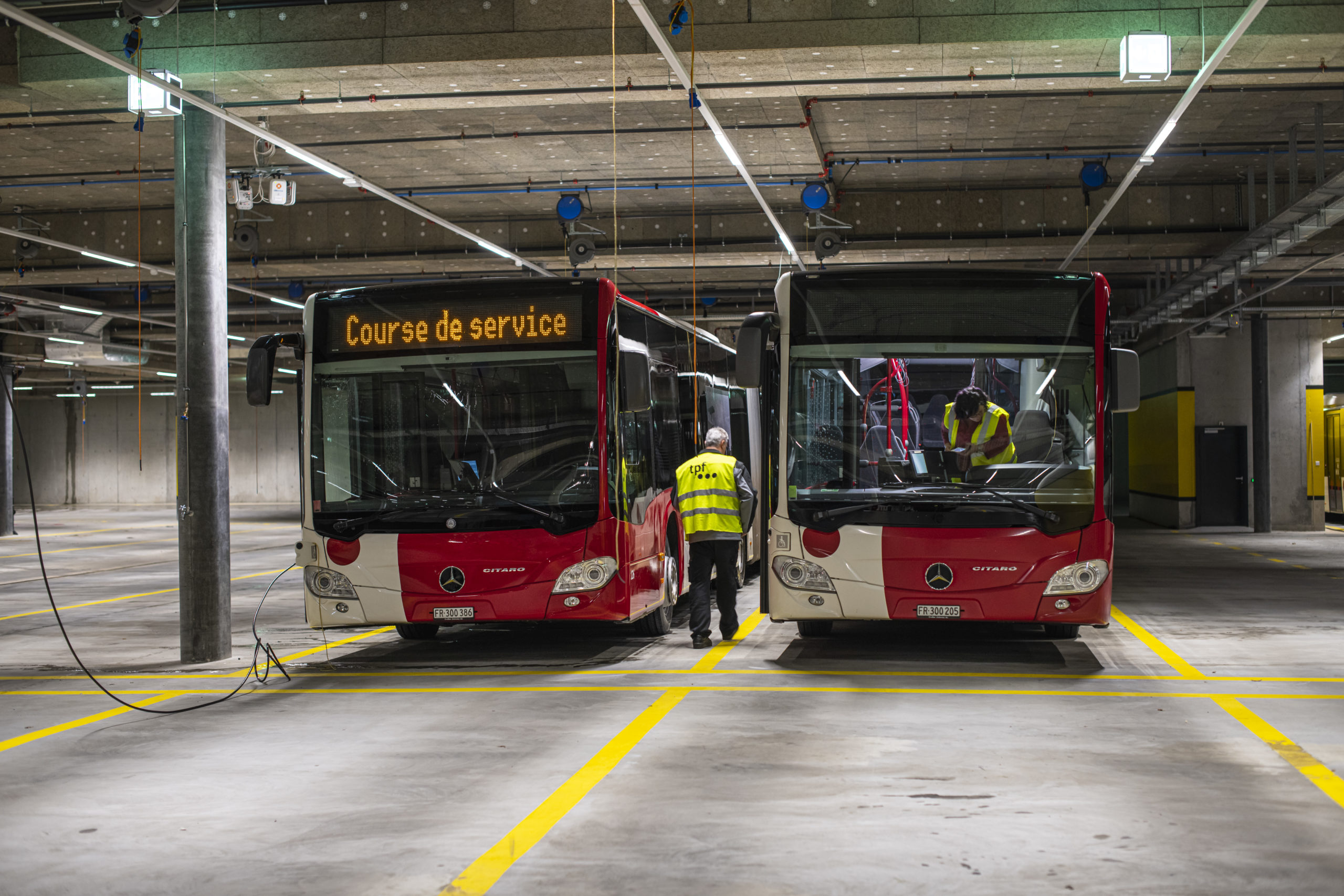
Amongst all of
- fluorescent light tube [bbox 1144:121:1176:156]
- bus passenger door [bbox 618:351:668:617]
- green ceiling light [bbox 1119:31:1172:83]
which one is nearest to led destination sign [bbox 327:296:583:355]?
bus passenger door [bbox 618:351:668:617]

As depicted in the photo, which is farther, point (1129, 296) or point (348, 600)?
point (1129, 296)

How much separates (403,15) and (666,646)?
6.18 metres

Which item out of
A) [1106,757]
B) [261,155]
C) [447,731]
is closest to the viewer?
[1106,757]

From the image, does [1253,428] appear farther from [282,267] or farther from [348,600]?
[348,600]

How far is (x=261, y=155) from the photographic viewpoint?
17203 mm

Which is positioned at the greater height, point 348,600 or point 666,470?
point 666,470

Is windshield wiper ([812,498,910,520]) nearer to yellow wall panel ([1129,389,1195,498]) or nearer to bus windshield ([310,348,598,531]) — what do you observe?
bus windshield ([310,348,598,531])

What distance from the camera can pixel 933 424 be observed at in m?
10.6

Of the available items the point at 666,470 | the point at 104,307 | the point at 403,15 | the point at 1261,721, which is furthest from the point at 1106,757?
the point at 104,307

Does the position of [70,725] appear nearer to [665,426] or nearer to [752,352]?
[752,352]

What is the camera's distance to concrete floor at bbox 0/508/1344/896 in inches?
208

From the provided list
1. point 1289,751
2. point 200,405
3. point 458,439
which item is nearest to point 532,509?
point 458,439

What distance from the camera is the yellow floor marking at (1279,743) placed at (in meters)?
6.56

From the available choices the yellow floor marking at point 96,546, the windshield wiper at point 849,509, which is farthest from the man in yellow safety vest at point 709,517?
the yellow floor marking at point 96,546
